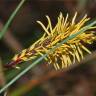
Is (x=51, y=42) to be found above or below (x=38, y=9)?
below

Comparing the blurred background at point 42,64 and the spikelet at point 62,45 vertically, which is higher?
the blurred background at point 42,64

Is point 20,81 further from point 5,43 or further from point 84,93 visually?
point 84,93

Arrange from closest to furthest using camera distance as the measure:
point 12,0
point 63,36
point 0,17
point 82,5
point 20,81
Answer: point 63,36 < point 82,5 < point 20,81 < point 0,17 < point 12,0

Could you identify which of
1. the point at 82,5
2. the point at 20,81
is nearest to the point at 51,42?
the point at 82,5

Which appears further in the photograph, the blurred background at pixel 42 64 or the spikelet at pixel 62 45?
the blurred background at pixel 42 64

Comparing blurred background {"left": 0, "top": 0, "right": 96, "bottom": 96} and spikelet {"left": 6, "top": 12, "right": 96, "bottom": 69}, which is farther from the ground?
blurred background {"left": 0, "top": 0, "right": 96, "bottom": 96}

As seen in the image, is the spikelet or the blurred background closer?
the spikelet

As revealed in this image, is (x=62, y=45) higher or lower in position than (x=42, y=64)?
lower

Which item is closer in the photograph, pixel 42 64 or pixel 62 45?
pixel 62 45
